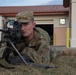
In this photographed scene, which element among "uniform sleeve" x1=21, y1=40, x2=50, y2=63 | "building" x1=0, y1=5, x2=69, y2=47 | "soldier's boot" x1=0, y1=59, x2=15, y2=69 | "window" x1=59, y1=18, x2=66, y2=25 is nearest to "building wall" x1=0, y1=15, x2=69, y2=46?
"building" x1=0, y1=5, x2=69, y2=47

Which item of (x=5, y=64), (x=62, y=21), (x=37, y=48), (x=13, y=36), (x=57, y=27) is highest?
(x=13, y=36)

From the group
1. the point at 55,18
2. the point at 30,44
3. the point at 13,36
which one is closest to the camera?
the point at 13,36

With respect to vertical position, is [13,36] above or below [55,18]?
above

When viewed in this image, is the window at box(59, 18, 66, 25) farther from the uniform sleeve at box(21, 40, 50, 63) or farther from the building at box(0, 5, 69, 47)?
the uniform sleeve at box(21, 40, 50, 63)

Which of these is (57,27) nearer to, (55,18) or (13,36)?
(55,18)

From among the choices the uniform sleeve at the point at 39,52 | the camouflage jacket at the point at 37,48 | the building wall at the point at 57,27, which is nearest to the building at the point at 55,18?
the building wall at the point at 57,27

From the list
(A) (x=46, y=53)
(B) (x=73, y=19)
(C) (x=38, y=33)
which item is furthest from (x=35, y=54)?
(B) (x=73, y=19)

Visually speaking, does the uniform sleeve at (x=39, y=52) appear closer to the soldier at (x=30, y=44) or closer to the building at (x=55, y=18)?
the soldier at (x=30, y=44)

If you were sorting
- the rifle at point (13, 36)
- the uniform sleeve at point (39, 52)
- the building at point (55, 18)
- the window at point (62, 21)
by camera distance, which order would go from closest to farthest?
1. the rifle at point (13, 36)
2. the uniform sleeve at point (39, 52)
3. the building at point (55, 18)
4. the window at point (62, 21)

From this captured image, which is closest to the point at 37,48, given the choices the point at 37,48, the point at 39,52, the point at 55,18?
the point at 37,48

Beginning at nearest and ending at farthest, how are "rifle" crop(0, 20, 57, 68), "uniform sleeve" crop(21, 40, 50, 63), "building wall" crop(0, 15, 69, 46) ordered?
1. "rifle" crop(0, 20, 57, 68)
2. "uniform sleeve" crop(21, 40, 50, 63)
3. "building wall" crop(0, 15, 69, 46)

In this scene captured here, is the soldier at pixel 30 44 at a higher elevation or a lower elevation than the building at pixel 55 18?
higher

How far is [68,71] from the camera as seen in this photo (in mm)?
3373

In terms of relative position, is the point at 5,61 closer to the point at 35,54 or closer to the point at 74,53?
the point at 35,54
